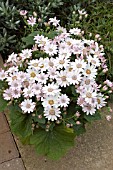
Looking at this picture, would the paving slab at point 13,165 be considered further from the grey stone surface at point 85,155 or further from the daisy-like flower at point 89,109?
the daisy-like flower at point 89,109

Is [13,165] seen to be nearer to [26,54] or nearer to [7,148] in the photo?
[7,148]

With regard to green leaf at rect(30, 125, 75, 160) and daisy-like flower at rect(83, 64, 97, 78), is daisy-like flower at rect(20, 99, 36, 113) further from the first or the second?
daisy-like flower at rect(83, 64, 97, 78)

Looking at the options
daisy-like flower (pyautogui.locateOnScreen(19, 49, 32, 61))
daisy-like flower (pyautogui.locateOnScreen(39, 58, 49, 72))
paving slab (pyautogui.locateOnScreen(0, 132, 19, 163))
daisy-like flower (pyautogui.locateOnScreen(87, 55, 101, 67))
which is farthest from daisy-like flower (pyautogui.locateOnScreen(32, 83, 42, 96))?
paving slab (pyautogui.locateOnScreen(0, 132, 19, 163))

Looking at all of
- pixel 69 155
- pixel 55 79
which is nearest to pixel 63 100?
pixel 55 79

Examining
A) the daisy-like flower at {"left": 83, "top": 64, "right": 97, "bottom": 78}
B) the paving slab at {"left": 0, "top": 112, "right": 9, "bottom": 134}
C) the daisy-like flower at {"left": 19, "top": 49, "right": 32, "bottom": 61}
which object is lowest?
the paving slab at {"left": 0, "top": 112, "right": 9, "bottom": 134}

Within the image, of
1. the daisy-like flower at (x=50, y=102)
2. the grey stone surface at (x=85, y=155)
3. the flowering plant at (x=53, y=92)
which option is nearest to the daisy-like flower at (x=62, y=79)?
the flowering plant at (x=53, y=92)

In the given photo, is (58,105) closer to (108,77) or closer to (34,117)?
(34,117)
